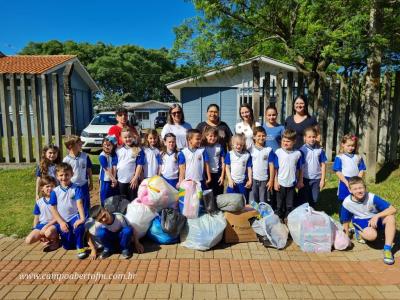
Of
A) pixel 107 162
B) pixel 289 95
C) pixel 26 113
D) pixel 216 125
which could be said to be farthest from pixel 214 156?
pixel 26 113

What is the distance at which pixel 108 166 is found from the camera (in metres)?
4.89

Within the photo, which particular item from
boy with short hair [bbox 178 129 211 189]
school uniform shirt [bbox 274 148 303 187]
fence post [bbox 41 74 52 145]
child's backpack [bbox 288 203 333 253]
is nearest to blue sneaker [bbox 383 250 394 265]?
child's backpack [bbox 288 203 333 253]

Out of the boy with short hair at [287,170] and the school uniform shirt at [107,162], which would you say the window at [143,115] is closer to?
the school uniform shirt at [107,162]

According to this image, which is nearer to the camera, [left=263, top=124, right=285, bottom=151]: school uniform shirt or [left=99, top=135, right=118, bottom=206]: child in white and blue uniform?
[left=99, top=135, right=118, bottom=206]: child in white and blue uniform

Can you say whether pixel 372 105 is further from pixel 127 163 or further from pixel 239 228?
pixel 127 163

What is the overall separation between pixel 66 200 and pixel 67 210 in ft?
0.44

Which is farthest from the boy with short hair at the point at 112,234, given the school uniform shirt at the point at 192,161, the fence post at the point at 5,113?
the fence post at the point at 5,113

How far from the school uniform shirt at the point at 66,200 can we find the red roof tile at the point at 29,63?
16.3 meters

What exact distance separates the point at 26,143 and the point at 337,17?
735 centimetres

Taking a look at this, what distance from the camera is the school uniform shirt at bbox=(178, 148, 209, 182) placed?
476cm

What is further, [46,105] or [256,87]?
[46,105]

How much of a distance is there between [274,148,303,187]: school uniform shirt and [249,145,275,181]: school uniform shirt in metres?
0.11

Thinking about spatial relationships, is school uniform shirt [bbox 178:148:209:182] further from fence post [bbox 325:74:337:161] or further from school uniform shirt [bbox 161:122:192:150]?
fence post [bbox 325:74:337:161]

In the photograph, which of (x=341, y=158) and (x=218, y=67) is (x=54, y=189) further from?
(x=218, y=67)
